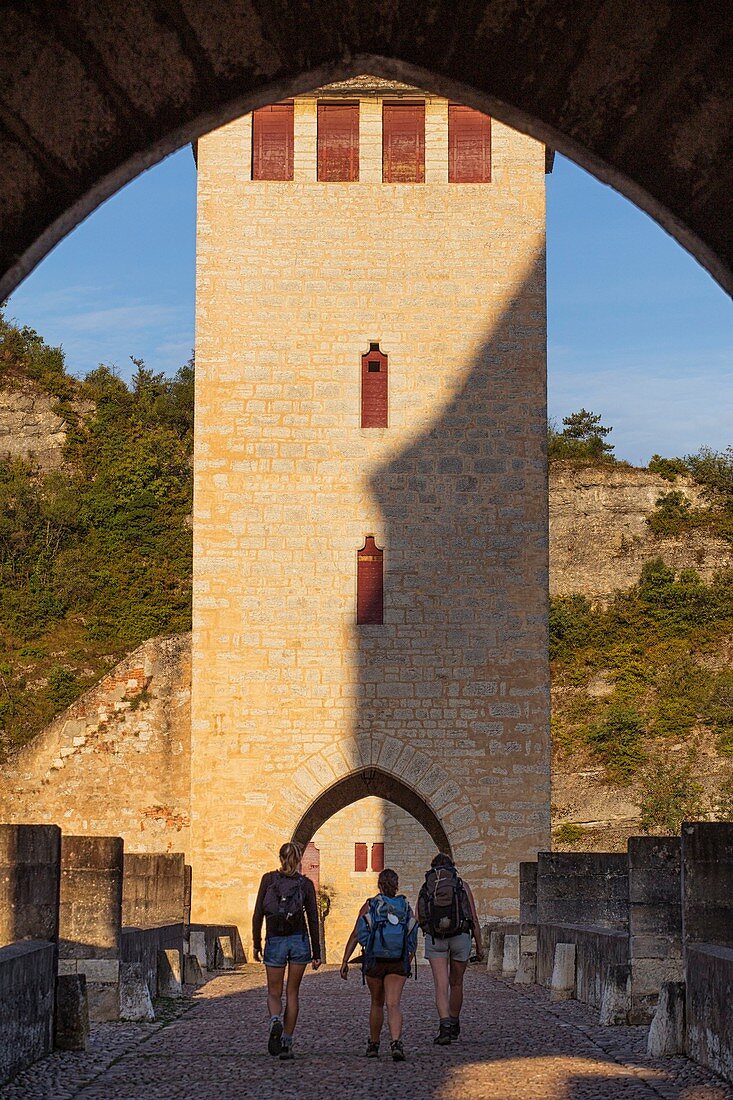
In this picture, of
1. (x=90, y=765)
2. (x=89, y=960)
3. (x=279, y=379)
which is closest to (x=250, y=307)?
→ (x=279, y=379)

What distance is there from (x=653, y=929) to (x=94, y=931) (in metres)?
3.48

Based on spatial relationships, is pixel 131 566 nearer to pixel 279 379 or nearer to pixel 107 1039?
pixel 279 379

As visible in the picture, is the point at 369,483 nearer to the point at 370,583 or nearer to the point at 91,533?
the point at 370,583

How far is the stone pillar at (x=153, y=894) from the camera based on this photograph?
13789 mm

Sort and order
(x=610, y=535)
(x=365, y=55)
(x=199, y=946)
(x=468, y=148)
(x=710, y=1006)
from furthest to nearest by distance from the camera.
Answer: (x=610, y=535) → (x=468, y=148) → (x=199, y=946) → (x=710, y=1006) → (x=365, y=55)

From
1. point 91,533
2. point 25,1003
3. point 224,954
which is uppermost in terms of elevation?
point 91,533

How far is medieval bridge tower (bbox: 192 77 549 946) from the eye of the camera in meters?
18.2

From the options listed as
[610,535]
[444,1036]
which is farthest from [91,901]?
[610,535]

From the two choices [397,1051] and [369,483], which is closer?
[397,1051]

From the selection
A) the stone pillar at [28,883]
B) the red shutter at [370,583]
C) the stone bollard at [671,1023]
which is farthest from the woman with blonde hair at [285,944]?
the red shutter at [370,583]

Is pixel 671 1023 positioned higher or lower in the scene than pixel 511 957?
higher

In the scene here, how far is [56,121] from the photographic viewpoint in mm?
3400

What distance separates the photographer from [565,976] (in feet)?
37.0

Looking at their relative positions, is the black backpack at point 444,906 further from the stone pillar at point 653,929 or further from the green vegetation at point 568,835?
the green vegetation at point 568,835
